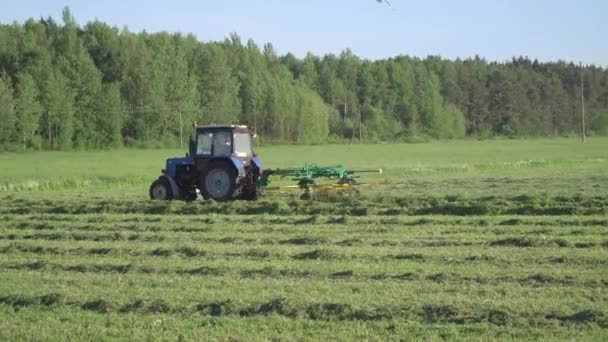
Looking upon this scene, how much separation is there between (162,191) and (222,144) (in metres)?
2.09

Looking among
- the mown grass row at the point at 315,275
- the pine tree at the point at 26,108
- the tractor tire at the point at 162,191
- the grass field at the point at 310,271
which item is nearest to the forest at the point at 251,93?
the pine tree at the point at 26,108

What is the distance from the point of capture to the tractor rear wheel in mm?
20062

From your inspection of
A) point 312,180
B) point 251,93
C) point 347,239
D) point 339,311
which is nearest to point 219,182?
point 312,180

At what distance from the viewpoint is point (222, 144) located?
20.3 metres

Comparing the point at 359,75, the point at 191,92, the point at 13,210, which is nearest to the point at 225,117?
the point at 191,92

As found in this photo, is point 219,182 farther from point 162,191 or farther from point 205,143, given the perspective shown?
point 162,191

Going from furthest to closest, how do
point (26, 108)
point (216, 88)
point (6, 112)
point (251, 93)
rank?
point (251, 93), point (216, 88), point (26, 108), point (6, 112)

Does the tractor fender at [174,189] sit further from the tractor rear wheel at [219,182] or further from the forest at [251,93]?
the forest at [251,93]

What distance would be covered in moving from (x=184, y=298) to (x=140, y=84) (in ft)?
246

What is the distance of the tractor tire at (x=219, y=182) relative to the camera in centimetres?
2006

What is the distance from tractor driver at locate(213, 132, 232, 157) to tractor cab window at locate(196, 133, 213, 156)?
13cm

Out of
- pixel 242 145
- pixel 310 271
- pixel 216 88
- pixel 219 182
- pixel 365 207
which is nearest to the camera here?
pixel 310 271

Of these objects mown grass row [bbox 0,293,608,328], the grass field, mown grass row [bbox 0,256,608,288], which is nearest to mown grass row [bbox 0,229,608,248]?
the grass field

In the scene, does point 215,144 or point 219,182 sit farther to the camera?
point 215,144
